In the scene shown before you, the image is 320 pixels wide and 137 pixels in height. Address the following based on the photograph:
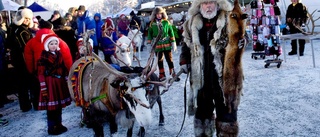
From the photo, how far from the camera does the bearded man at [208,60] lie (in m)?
2.97

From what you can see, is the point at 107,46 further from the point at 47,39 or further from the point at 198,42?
the point at 198,42

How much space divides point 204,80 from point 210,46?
1.16 ft

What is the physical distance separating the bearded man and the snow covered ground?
0.88 meters

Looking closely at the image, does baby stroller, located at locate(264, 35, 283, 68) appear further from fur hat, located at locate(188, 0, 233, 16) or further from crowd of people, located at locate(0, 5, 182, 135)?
fur hat, located at locate(188, 0, 233, 16)

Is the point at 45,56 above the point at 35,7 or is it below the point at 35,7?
below

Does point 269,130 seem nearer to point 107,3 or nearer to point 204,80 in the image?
point 204,80

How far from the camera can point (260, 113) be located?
4.52 metres

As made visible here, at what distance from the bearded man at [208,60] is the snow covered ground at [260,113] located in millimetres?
883

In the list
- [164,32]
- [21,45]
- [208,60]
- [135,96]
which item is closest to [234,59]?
[208,60]

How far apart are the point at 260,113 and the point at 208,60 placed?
193 centimetres


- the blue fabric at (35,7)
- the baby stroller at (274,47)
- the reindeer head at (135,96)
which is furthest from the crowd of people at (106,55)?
the blue fabric at (35,7)

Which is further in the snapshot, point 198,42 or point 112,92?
point 112,92

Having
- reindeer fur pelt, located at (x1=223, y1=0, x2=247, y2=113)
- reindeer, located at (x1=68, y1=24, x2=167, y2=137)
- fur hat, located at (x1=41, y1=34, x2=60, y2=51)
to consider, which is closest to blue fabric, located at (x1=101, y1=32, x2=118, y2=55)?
fur hat, located at (x1=41, y1=34, x2=60, y2=51)

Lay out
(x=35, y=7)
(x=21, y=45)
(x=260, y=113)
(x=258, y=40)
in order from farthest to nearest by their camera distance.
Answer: (x=35, y=7) → (x=258, y=40) → (x=21, y=45) → (x=260, y=113)
